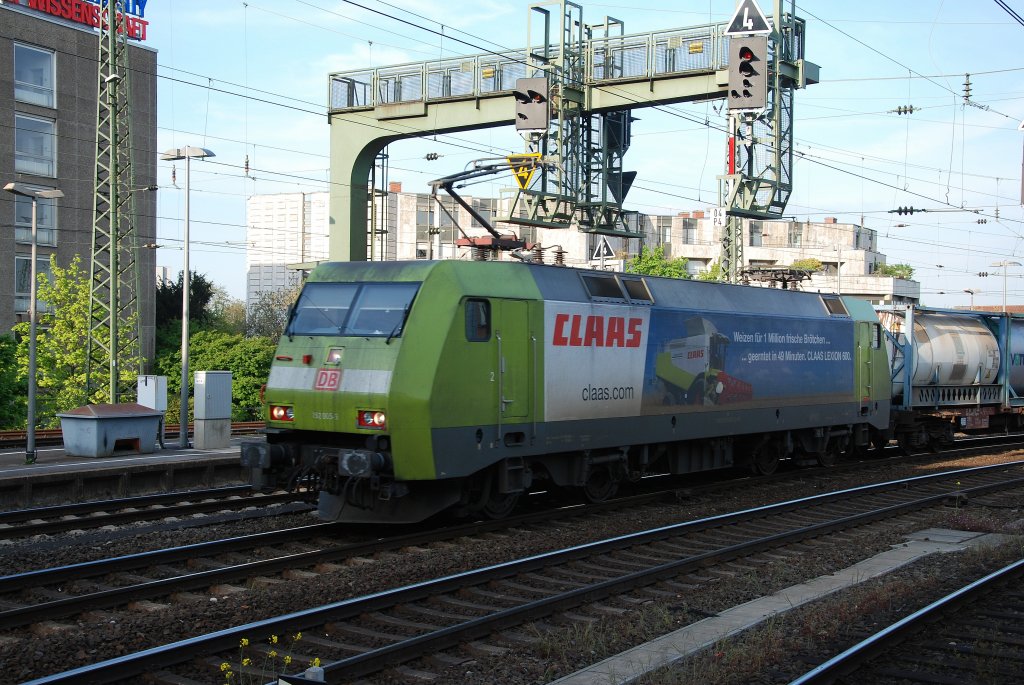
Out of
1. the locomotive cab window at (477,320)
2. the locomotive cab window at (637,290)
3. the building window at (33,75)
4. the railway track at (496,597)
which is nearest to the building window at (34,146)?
the building window at (33,75)

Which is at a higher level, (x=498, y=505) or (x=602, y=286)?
(x=602, y=286)

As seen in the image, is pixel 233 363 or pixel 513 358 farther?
pixel 233 363

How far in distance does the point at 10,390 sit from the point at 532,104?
32.8 m

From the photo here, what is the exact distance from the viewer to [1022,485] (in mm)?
18625

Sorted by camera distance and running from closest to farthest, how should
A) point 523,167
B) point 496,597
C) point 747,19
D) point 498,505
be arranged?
point 496,597
point 498,505
point 747,19
point 523,167

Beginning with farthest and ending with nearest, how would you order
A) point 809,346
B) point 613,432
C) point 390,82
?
point 390,82, point 809,346, point 613,432

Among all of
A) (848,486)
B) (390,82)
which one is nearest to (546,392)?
(848,486)

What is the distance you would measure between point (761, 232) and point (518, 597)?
102 metres

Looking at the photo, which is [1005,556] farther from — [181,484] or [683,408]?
[181,484]

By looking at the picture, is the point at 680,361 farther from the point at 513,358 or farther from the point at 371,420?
the point at 371,420

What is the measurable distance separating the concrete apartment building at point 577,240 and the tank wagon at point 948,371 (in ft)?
196

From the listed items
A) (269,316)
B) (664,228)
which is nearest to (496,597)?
(269,316)

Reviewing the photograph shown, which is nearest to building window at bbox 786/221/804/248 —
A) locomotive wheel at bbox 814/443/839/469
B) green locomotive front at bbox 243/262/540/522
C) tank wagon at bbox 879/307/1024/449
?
→ tank wagon at bbox 879/307/1024/449

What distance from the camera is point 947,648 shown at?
8312 millimetres
